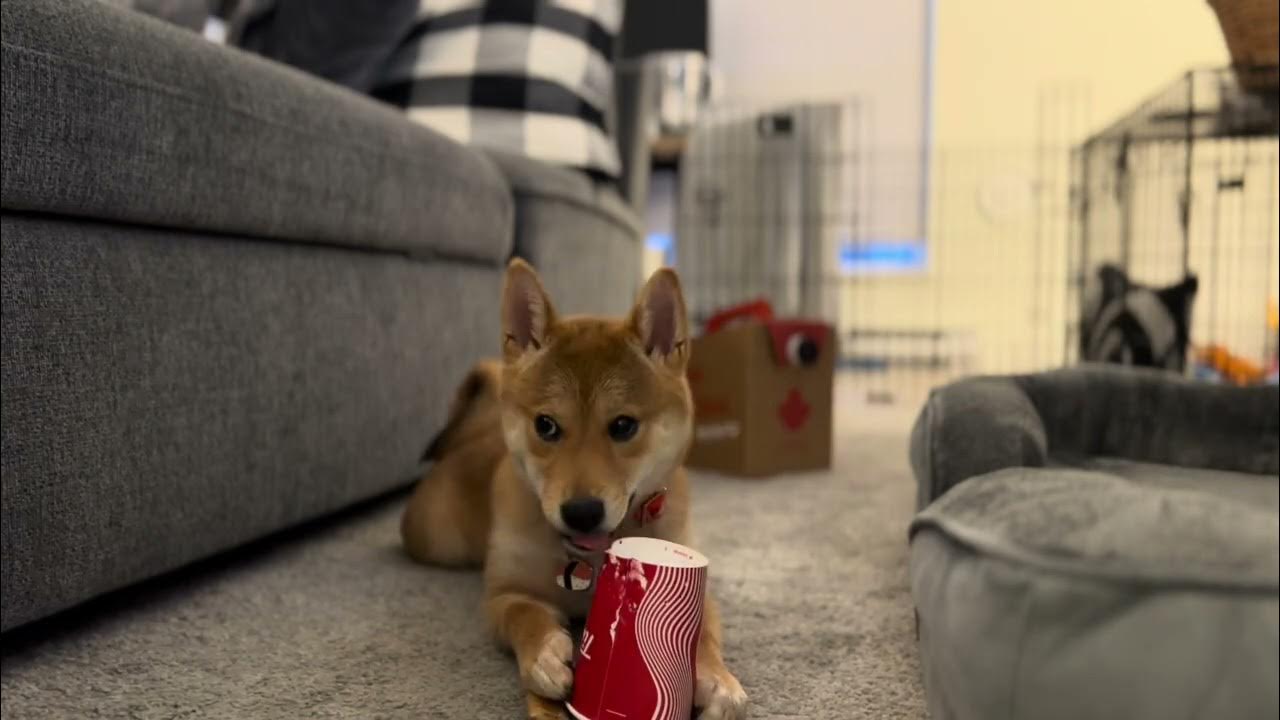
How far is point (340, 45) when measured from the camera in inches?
86.0

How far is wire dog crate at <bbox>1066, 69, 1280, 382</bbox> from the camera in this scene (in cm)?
179

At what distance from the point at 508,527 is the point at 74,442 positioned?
0.51 meters

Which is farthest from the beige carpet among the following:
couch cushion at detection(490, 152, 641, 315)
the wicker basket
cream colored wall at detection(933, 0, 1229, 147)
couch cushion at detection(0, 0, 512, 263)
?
cream colored wall at detection(933, 0, 1229, 147)

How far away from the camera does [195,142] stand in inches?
45.3

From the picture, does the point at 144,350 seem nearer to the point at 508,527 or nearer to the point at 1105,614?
the point at 508,527

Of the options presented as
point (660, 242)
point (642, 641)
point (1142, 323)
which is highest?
point (660, 242)

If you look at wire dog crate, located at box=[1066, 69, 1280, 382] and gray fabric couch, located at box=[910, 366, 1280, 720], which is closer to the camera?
gray fabric couch, located at box=[910, 366, 1280, 720]

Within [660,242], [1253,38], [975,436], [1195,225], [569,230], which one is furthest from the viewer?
[660,242]

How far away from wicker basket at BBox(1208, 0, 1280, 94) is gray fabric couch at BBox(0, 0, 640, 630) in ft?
5.05

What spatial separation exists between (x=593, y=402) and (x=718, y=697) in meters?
0.34

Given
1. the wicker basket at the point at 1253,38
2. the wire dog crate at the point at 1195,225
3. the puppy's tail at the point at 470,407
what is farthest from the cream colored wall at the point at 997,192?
the puppy's tail at the point at 470,407

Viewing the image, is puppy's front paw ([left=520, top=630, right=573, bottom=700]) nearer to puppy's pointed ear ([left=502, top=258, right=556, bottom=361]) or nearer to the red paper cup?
the red paper cup

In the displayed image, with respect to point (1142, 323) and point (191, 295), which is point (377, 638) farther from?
point (1142, 323)

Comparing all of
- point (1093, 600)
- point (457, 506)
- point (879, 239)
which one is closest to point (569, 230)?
point (457, 506)
